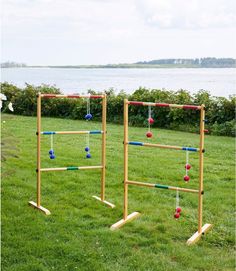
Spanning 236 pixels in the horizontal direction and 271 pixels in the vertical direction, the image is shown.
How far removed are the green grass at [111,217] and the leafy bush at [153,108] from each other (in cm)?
217

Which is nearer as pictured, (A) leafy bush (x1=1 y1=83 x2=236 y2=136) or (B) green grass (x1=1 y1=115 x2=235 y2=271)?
(B) green grass (x1=1 y1=115 x2=235 y2=271)

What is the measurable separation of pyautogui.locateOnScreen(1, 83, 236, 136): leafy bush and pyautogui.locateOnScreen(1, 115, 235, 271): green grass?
85.5 inches

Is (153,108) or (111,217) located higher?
(153,108)

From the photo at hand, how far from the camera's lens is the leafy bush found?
9.98 metres

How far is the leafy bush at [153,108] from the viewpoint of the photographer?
9.98m

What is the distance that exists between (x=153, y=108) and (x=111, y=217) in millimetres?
6101

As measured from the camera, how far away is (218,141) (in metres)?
8.98

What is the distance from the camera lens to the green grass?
3.86 metres

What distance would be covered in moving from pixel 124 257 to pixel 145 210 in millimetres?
1219

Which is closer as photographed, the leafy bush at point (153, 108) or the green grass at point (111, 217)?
the green grass at point (111, 217)

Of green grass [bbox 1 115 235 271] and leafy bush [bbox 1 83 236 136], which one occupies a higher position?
leafy bush [bbox 1 83 236 136]

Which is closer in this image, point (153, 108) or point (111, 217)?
point (111, 217)

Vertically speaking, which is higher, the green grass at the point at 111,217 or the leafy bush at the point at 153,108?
the leafy bush at the point at 153,108

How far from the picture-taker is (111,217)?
496 cm
